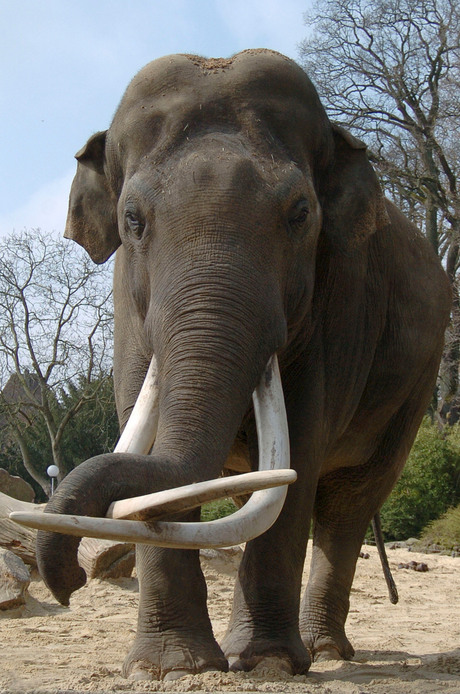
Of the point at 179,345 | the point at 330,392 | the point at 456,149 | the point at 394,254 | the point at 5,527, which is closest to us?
the point at 179,345

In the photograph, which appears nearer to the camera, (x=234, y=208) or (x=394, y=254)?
(x=234, y=208)

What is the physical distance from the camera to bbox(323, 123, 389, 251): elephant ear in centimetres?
545

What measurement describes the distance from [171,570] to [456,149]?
2178 centimetres

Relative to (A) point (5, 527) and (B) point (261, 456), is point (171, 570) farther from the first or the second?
(A) point (5, 527)

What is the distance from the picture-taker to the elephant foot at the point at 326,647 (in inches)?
248

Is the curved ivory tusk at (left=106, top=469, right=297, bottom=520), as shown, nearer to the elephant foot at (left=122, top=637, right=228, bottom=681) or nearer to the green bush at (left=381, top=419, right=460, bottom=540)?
the elephant foot at (left=122, top=637, right=228, bottom=681)

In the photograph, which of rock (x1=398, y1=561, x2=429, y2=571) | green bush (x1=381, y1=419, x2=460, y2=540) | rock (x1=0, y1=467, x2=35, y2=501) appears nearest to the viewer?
rock (x1=398, y1=561, x2=429, y2=571)

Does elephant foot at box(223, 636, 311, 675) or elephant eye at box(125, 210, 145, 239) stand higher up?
elephant eye at box(125, 210, 145, 239)

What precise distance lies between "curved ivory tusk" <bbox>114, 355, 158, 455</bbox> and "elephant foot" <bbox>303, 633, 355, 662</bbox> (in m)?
2.65

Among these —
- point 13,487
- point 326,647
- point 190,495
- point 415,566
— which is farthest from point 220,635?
point 13,487

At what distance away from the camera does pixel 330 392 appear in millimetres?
5582

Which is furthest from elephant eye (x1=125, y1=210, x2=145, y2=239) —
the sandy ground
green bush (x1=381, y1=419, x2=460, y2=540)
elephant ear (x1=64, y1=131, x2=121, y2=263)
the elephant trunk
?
green bush (x1=381, y1=419, x2=460, y2=540)

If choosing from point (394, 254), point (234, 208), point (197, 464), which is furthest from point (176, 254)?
point (394, 254)

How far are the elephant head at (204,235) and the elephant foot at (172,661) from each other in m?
0.91
